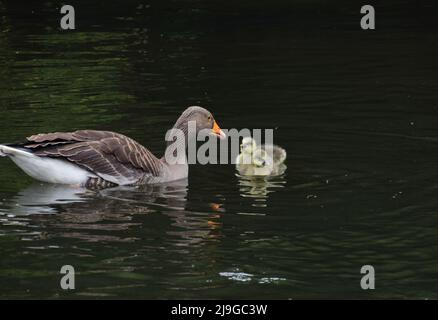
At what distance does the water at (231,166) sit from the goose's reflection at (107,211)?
3cm

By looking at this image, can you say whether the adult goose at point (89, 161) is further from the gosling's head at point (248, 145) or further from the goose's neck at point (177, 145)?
the gosling's head at point (248, 145)

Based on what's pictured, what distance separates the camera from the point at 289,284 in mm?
10469

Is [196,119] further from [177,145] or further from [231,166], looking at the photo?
[231,166]

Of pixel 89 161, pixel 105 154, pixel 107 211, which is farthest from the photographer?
pixel 105 154

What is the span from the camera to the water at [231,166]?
10891 mm

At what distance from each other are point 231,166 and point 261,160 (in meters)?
0.83

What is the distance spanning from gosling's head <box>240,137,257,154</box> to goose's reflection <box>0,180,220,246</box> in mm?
1171

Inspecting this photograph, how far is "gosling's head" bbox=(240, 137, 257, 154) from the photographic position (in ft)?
50.7

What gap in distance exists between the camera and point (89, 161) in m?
14.2

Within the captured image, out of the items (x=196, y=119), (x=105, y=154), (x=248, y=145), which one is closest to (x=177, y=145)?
(x=196, y=119)

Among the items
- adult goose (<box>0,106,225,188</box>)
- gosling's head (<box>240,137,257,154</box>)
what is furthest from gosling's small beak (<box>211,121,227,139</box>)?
adult goose (<box>0,106,225,188</box>)

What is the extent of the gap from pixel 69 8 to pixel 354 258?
20.8m

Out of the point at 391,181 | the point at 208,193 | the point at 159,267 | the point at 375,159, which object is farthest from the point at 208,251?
the point at 375,159

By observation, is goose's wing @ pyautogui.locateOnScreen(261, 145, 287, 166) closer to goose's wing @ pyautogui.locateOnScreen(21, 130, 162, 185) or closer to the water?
the water
